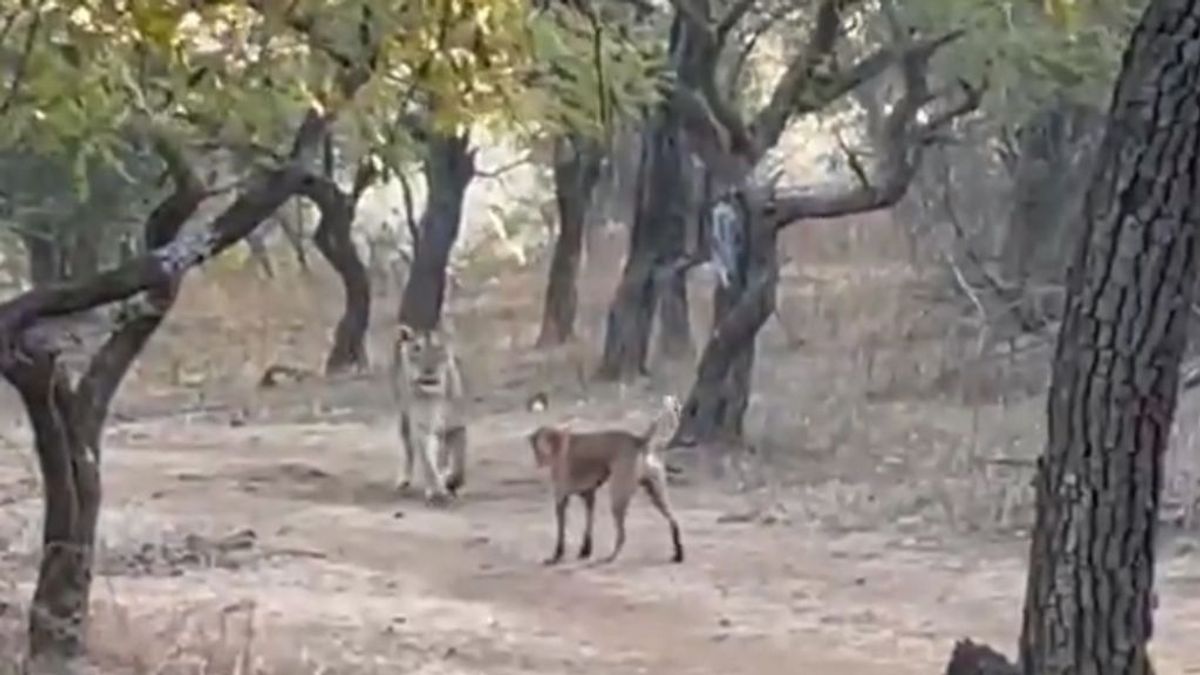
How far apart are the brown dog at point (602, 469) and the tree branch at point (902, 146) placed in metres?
4.41

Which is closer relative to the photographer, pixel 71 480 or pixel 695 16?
pixel 71 480

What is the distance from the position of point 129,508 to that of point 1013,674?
11222 mm

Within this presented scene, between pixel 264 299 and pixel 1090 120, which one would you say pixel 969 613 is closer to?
pixel 1090 120

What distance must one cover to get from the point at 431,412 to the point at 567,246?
39.1ft

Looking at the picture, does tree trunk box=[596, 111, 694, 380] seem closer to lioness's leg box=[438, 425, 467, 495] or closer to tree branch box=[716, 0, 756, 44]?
tree branch box=[716, 0, 756, 44]

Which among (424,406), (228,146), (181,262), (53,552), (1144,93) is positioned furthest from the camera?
(424,406)

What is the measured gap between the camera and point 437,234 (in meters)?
27.6

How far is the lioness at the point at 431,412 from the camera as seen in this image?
54.2ft

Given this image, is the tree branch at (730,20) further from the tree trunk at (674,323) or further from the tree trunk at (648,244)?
the tree trunk at (674,323)

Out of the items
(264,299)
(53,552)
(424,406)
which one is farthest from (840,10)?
(264,299)

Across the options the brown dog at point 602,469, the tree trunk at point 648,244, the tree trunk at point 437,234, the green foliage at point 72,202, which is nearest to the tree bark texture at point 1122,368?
the brown dog at point 602,469

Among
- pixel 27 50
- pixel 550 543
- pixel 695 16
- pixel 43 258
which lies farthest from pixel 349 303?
pixel 27 50

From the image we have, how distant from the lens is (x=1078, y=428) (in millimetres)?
4727

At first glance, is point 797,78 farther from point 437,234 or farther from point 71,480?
point 437,234
